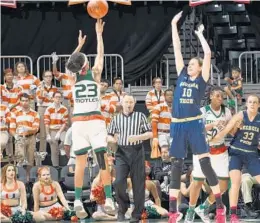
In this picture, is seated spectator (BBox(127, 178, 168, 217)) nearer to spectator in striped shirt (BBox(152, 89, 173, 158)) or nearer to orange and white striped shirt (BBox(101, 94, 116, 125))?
spectator in striped shirt (BBox(152, 89, 173, 158))

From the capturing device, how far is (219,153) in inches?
633

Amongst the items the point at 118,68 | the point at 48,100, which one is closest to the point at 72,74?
the point at 48,100

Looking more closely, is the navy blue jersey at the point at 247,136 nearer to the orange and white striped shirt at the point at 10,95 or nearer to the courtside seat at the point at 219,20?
the orange and white striped shirt at the point at 10,95

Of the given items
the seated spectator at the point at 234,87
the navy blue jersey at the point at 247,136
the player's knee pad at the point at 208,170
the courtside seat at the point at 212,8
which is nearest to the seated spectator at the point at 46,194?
the navy blue jersey at the point at 247,136

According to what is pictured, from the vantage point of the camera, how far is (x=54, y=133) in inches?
774

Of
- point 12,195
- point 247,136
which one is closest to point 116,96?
point 12,195

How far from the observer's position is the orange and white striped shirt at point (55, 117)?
1958 centimetres

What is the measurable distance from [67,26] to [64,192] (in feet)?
21.3

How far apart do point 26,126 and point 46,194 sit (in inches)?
93.1

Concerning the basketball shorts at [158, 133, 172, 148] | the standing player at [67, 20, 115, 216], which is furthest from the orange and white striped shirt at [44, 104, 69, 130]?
the standing player at [67, 20, 115, 216]

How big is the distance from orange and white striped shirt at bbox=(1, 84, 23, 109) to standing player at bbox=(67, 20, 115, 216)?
5.97 meters

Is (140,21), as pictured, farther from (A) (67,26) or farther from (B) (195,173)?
(B) (195,173)

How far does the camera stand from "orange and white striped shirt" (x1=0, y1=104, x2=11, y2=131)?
1909cm

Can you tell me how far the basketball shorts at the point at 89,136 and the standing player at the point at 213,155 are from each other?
1.41 m
